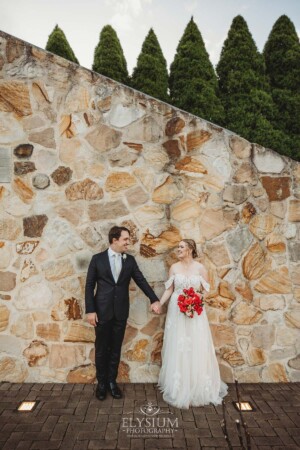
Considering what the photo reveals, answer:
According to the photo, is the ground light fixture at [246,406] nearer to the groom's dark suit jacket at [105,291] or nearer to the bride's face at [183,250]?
the groom's dark suit jacket at [105,291]

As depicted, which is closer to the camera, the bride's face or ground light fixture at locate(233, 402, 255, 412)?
ground light fixture at locate(233, 402, 255, 412)

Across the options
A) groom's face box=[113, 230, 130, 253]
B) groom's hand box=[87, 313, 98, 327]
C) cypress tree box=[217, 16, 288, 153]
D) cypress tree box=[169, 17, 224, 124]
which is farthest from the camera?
A: cypress tree box=[169, 17, 224, 124]

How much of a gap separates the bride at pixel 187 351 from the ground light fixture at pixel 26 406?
4.65 ft

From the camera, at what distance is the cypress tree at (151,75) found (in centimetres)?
848

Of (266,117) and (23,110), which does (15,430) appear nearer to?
(23,110)

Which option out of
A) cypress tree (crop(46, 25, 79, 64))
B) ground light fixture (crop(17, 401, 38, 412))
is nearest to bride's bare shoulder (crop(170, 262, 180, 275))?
ground light fixture (crop(17, 401, 38, 412))

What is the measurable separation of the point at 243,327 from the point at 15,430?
2727 mm

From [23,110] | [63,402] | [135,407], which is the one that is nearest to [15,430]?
Result: [63,402]

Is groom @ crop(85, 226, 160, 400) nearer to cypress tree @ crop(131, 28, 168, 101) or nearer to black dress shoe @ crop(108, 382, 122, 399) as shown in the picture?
black dress shoe @ crop(108, 382, 122, 399)

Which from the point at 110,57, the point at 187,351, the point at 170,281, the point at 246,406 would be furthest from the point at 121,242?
the point at 110,57

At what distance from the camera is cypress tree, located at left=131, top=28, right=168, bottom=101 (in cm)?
848

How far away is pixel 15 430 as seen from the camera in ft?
10.0

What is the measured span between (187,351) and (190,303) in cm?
55

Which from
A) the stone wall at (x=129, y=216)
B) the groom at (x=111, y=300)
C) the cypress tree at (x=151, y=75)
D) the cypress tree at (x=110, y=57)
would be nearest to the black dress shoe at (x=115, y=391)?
the groom at (x=111, y=300)
